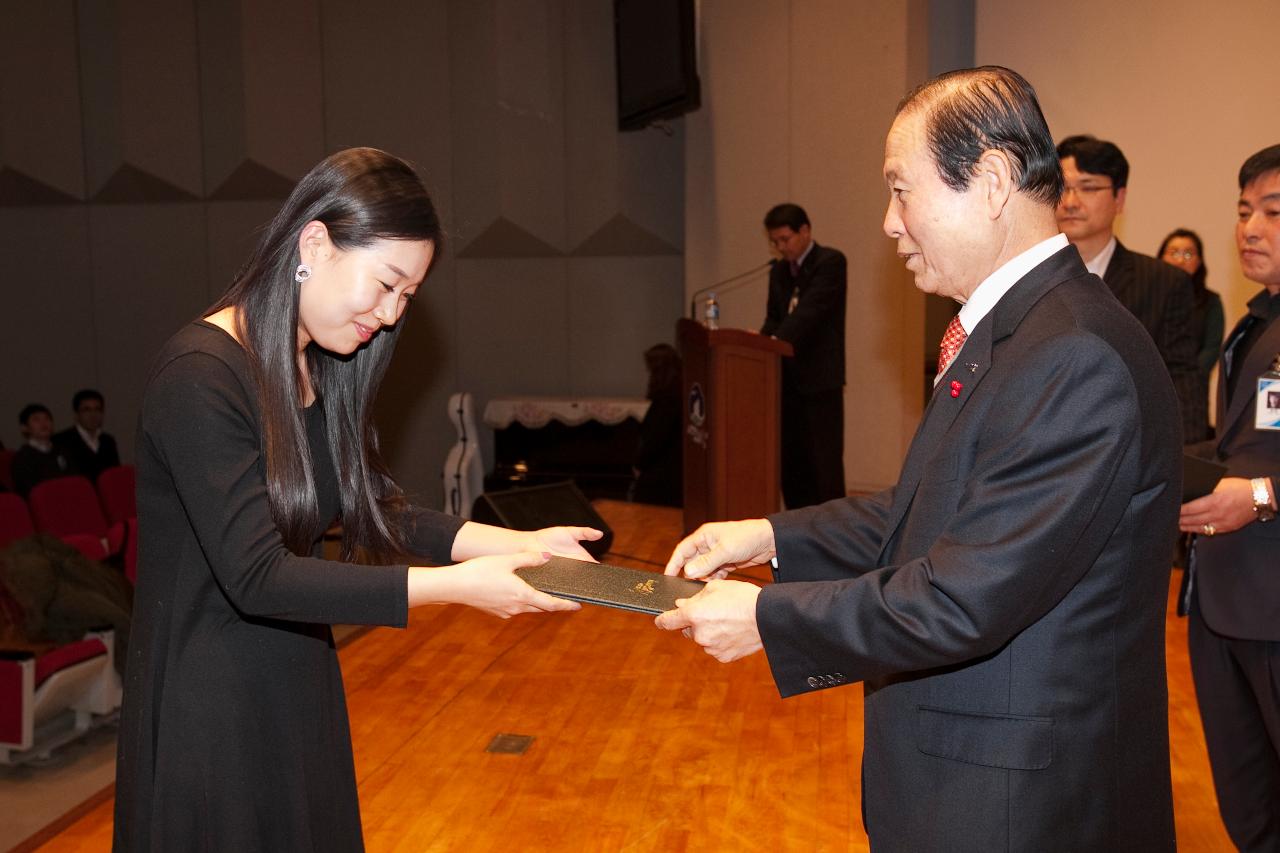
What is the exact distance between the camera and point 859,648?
51.9 inches

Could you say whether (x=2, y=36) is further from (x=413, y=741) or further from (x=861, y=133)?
(x=413, y=741)

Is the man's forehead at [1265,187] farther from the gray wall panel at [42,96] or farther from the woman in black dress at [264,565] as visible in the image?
the gray wall panel at [42,96]

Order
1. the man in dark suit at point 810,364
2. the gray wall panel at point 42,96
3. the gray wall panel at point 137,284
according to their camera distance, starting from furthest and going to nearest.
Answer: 1. the gray wall panel at point 137,284
2. the gray wall panel at point 42,96
3. the man in dark suit at point 810,364

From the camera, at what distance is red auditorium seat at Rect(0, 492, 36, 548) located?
205 inches

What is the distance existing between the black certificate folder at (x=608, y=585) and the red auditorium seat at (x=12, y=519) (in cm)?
443

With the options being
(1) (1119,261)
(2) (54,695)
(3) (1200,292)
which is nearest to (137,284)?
(2) (54,695)

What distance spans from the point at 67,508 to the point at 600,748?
3.89 meters

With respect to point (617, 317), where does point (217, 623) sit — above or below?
below

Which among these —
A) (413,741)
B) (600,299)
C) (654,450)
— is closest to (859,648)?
(413,741)

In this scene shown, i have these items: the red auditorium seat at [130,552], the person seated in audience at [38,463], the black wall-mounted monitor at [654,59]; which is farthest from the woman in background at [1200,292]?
the person seated in audience at [38,463]

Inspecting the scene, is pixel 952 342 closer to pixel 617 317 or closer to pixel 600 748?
pixel 600 748

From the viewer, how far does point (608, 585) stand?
1635mm

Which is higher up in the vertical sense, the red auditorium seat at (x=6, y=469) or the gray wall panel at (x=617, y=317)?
the gray wall panel at (x=617, y=317)

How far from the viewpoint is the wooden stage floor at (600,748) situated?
8.98 feet
